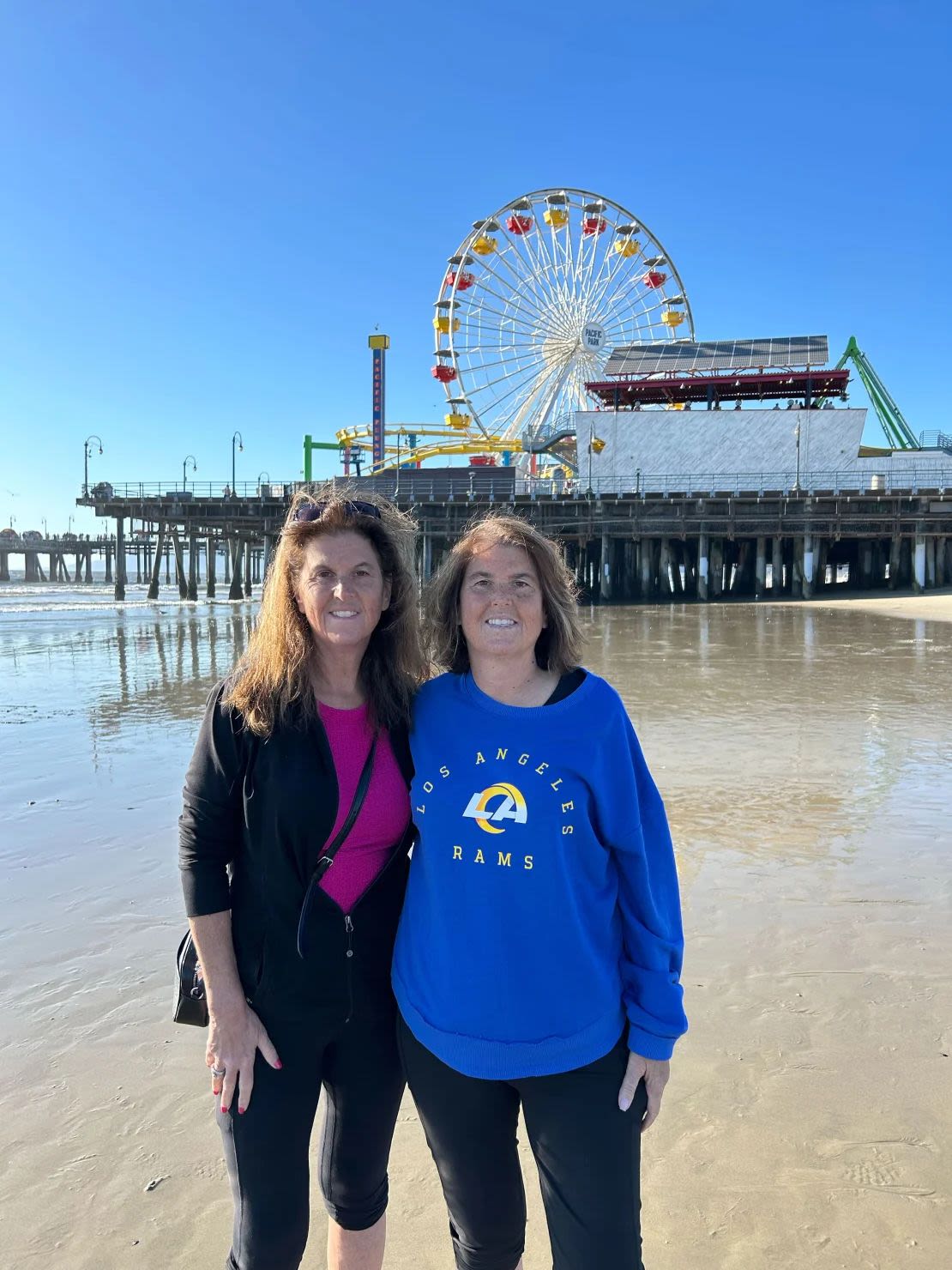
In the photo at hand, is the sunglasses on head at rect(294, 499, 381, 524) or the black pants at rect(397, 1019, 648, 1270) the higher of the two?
the sunglasses on head at rect(294, 499, 381, 524)

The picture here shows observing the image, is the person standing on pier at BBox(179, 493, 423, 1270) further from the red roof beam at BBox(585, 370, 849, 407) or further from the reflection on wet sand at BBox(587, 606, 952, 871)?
the red roof beam at BBox(585, 370, 849, 407)

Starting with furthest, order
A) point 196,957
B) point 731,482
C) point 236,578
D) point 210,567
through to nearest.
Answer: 1. point 210,567
2. point 731,482
3. point 236,578
4. point 196,957

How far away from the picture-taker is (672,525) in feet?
121

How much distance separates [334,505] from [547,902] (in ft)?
3.63

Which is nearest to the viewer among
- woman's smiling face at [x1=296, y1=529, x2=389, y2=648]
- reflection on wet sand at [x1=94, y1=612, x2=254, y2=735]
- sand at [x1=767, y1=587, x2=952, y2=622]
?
woman's smiling face at [x1=296, y1=529, x2=389, y2=648]

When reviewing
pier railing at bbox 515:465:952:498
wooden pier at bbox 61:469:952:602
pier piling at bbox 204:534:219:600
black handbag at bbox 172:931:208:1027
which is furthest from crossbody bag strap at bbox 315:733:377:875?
pier piling at bbox 204:534:219:600

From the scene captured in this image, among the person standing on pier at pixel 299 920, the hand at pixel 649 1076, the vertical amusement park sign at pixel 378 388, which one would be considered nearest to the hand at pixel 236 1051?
the person standing on pier at pixel 299 920

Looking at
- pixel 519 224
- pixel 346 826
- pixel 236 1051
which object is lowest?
pixel 236 1051

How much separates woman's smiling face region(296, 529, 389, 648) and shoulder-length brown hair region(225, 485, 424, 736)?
0.10 ft

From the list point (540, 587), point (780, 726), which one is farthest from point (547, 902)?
point (780, 726)

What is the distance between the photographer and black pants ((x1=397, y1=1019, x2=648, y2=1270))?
5.09 feet

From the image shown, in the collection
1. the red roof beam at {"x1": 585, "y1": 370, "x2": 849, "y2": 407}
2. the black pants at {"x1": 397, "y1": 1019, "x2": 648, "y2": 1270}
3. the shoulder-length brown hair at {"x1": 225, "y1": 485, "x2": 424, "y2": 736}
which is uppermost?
the red roof beam at {"x1": 585, "y1": 370, "x2": 849, "y2": 407}

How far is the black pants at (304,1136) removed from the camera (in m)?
1.78

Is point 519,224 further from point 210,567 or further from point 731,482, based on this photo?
point 210,567
